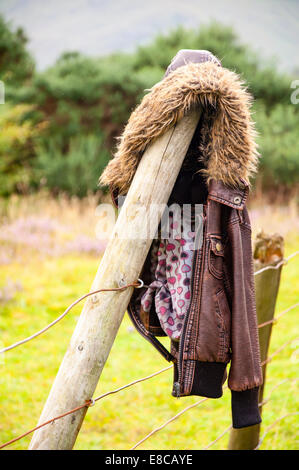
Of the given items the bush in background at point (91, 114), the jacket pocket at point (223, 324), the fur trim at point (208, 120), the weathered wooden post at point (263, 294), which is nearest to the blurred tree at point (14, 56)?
the bush in background at point (91, 114)

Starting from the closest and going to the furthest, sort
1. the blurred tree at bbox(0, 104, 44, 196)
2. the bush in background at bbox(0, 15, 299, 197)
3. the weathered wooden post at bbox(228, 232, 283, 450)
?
1. the weathered wooden post at bbox(228, 232, 283, 450)
2. the blurred tree at bbox(0, 104, 44, 196)
3. the bush in background at bbox(0, 15, 299, 197)

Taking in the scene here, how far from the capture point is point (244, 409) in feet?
4.40

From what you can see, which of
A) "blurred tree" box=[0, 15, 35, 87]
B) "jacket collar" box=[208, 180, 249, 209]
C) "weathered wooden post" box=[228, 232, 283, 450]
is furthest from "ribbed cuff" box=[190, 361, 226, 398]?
"blurred tree" box=[0, 15, 35, 87]

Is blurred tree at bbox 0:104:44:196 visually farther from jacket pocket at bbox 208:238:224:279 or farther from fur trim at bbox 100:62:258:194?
jacket pocket at bbox 208:238:224:279

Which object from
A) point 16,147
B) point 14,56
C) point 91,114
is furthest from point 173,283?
point 14,56

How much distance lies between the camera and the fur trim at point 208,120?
1.28 meters

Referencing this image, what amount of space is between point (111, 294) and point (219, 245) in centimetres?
38

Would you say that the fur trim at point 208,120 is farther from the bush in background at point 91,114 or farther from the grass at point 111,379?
the bush in background at point 91,114

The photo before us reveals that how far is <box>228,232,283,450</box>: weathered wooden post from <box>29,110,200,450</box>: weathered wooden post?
0.94 meters

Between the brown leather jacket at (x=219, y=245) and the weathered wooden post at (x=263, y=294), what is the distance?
71 centimetres

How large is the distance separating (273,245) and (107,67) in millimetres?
8830

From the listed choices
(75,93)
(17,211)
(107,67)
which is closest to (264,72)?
(107,67)

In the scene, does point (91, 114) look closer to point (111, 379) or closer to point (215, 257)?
point (111, 379)

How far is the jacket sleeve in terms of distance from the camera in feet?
4.23
